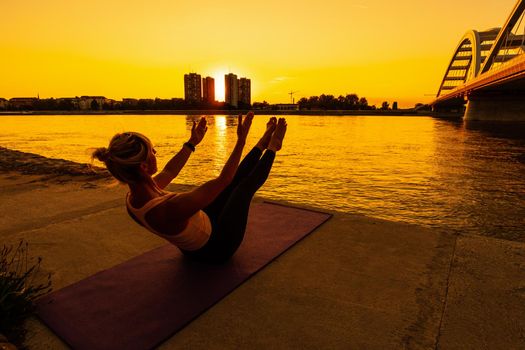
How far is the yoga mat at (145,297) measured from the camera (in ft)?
7.08

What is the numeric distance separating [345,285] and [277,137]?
1.36 metres

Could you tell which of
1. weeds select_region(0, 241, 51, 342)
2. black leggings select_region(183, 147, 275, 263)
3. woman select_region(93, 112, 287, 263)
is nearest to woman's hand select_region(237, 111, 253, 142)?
woman select_region(93, 112, 287, 263)

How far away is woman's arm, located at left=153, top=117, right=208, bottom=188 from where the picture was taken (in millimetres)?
2904

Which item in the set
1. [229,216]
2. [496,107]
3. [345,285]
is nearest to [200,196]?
[229,216]

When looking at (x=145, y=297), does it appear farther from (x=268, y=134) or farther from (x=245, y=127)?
(x=268, y=134)

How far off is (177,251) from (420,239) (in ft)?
8.49

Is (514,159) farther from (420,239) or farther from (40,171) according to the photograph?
(40,171)

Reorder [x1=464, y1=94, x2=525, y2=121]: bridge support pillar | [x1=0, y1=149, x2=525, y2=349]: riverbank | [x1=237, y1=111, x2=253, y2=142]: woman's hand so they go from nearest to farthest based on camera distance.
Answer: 1. [x1=0, y1=149, x2=525, y2=349]: riverbank
2. [x1=237, y1=111, x2=253, y2=142]: woman's hand
3. [x1=464, y1=94, x2=525, y2=121]: bridge support pillar

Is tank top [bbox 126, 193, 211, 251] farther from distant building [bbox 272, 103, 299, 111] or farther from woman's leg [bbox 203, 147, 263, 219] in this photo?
distant building [bbox 272, 103, 299, 111]

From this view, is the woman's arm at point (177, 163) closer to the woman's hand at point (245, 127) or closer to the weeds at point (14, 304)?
the woman's hand at point (245, 127)

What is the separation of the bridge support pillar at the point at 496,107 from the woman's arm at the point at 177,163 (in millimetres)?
63043

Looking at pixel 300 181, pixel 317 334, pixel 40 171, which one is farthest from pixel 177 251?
pixel 300 181

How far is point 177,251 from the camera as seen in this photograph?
3.38m

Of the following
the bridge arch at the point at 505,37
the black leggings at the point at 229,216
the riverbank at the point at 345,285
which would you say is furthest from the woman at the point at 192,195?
the bridge arch at the point at 505,37
